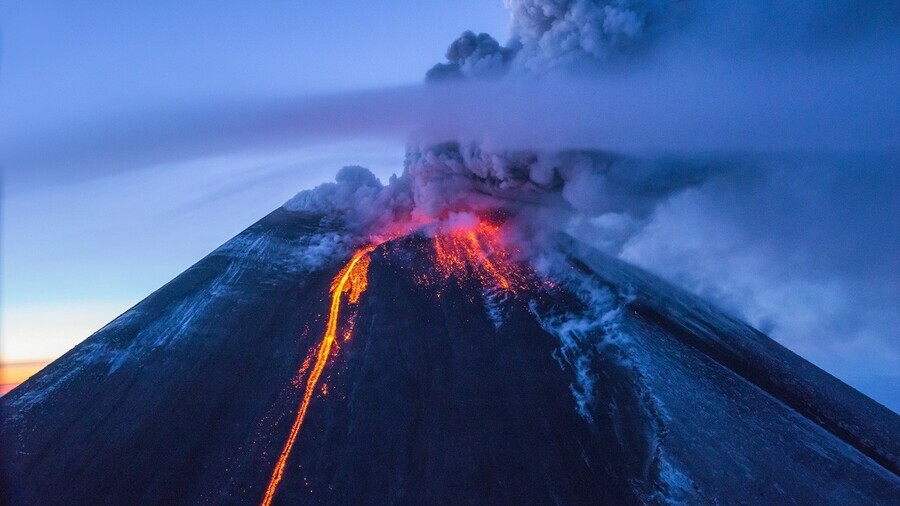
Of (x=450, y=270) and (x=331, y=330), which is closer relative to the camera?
(x=331, y=330)

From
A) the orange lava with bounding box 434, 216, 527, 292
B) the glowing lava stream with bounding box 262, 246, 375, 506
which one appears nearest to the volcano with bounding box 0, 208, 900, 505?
the glowing lava stream with bounding box 262, 246, 375, 506

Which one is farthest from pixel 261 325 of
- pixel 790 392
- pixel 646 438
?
pixel 790 392

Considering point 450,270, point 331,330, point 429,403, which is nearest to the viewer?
point 429,403

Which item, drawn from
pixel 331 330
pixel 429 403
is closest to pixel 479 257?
pixel 331 330

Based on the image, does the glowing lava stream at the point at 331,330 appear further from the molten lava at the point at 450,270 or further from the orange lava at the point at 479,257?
the orange lava at the point at 479,257

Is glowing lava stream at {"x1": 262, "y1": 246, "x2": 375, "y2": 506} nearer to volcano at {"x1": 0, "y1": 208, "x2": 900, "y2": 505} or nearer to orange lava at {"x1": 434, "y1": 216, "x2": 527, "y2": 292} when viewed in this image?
volcano at {"x1": 0, "y1": 208, "x2": 900, "y2": 505}

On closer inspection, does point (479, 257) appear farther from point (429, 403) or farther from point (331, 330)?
point (429, 403)
